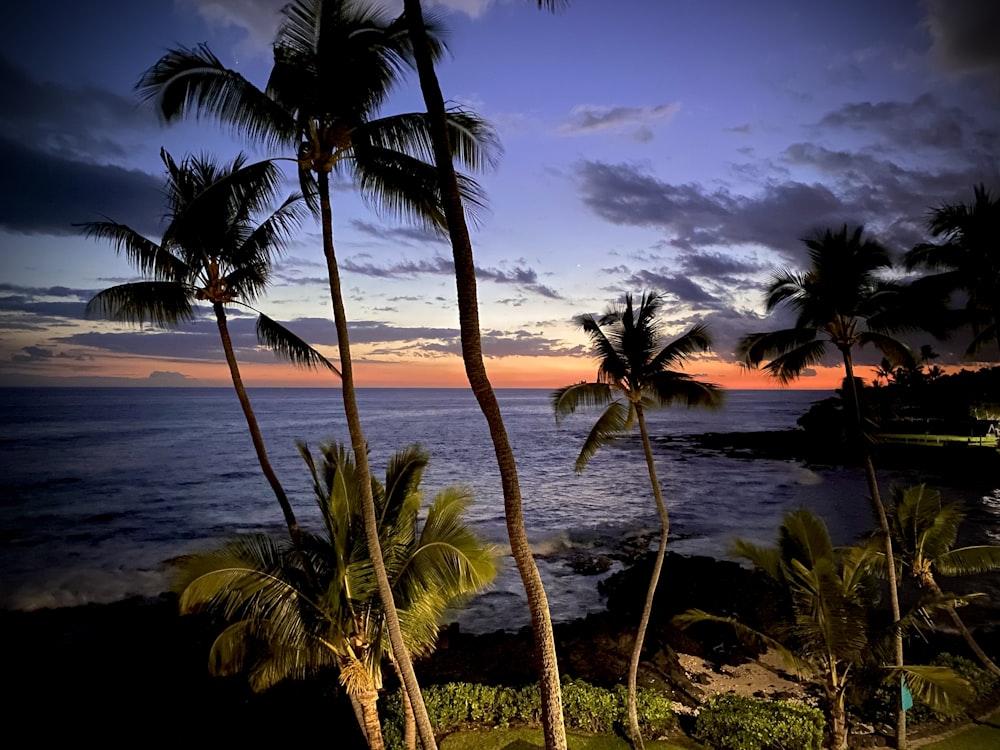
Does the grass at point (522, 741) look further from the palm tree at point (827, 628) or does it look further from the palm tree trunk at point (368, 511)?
the palm tree trunk at point (368, 511)

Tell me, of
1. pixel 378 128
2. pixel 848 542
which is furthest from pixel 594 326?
pixel 848 542

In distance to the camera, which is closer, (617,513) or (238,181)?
(238,181)

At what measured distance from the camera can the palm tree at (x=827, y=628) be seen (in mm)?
8430

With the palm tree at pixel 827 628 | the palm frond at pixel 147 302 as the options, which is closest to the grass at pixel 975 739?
the palm tree at pixel 827 628

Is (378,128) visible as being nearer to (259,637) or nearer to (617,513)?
(259,637)

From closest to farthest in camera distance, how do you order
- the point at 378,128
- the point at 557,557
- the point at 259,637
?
the point at 378,128
the point at 259,637
the point at 557,557

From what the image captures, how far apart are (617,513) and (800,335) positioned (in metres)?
26.6

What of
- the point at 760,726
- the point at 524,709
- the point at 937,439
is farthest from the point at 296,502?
the point at 937,439

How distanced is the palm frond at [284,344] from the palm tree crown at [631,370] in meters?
4.66

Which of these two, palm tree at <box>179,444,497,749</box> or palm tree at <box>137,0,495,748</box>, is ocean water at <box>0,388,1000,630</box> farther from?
palm tree at <box>137,0,495,748</box>

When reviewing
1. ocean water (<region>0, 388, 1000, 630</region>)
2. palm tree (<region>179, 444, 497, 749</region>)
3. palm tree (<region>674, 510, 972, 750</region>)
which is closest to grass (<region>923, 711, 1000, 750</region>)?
palm tree (<region>674, 510, 972, 750</region>)

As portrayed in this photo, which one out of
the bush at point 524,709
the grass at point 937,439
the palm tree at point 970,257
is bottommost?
the bush at point 524,709

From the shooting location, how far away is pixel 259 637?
7824mm

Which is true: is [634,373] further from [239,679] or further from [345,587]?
[239,679]
